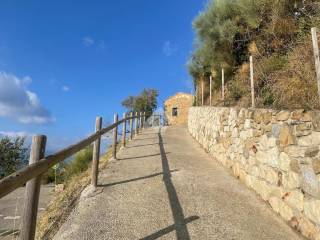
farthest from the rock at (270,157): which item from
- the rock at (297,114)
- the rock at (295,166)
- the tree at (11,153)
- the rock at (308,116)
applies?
the tree at (11,153)

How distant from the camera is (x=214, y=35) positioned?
16.8m

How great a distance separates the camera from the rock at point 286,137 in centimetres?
492

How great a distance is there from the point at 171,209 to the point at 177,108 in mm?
33913

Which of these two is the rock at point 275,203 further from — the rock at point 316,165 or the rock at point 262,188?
the rock at point 316,165

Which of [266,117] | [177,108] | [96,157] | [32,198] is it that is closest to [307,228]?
[266,117]

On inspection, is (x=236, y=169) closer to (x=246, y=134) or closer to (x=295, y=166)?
(x=246, y=134)

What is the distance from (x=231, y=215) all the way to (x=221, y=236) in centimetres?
80

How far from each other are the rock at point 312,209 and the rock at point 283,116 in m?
1.32

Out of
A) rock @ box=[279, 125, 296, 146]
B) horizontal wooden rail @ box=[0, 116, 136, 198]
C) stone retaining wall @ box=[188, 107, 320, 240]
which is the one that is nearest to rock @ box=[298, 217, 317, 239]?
stone retaining wall @ box=[188, 107, 320, 240]

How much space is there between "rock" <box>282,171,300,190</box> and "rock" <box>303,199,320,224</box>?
13.7 inches

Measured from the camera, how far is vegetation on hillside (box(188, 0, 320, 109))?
269 inches

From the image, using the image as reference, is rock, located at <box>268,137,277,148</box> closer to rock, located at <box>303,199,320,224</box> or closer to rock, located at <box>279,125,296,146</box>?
rock, located at <box>279,125,296,146</box>

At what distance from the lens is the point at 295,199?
4.69 m

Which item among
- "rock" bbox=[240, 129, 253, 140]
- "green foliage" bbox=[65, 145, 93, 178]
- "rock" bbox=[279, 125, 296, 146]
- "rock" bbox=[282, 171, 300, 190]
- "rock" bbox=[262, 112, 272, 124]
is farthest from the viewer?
"green foliage" bbox=[65, 145, 93, 178]
